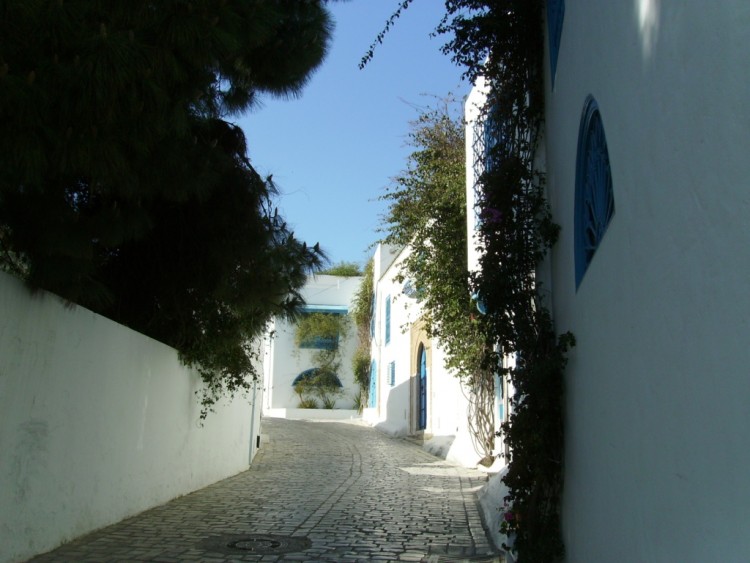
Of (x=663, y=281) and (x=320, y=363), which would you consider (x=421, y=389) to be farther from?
(x=663, y=281)

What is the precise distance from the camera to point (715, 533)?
2.16 m

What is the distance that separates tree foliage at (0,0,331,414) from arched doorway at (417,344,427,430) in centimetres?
1217

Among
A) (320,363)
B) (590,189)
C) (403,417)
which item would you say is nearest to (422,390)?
(403,417)

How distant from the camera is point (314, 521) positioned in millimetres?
8211

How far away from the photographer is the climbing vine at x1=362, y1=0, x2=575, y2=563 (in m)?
5.39

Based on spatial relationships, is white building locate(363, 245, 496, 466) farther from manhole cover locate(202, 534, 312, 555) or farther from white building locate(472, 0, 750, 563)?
white building locate(472, 0, 750, 563)

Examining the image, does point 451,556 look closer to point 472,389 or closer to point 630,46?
point 630,46

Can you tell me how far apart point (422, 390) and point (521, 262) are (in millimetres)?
15068

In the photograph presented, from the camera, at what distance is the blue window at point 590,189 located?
4035 millimetres

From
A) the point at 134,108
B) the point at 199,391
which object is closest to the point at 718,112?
the point at 134,108

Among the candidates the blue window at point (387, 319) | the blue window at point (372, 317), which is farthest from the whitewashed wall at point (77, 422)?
the blue window at point (372, 317)

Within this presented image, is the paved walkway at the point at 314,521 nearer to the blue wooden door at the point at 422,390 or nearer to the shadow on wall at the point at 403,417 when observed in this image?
the shadow on wall at the point at 403,417

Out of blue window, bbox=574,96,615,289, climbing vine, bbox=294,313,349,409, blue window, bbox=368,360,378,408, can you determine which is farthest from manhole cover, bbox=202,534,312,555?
climbing vine, bbox=294,313,349,409

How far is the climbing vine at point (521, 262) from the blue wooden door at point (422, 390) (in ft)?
44.7
